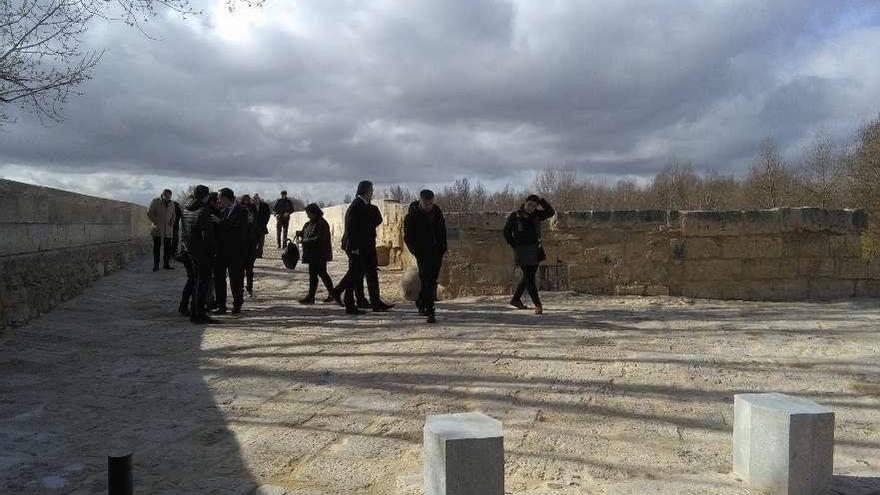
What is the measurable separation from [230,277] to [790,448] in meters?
7.13

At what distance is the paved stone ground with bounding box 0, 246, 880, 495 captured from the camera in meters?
3.88

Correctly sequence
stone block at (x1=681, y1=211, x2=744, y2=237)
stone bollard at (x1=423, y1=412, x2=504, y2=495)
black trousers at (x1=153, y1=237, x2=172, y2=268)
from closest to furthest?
stone bollard at (x1=423, y1=412, x2=504, y2=495) < stone block at (x1=681, y1=211, x2=744, y2=237) < black trousers at (x1=153, y1=237, x2=172, y2=268)

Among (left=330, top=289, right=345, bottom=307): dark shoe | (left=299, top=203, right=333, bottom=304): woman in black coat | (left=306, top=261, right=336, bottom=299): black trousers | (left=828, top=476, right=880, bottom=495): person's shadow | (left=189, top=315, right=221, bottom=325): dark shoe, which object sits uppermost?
(left=299, top=203, right=333, bottom=304): woman in black coat

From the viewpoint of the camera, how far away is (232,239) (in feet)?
28.7

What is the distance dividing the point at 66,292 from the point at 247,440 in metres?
6.50

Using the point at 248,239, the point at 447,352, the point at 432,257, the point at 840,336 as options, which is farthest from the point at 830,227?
the point at 248,239

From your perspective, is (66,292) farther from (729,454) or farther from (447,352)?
(729,454)

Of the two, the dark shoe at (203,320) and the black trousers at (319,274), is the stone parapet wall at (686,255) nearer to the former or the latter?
the black trousers at (319,274)

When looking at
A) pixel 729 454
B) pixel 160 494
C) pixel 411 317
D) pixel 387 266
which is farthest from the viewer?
pixel 387 266

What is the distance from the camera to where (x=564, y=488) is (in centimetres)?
368

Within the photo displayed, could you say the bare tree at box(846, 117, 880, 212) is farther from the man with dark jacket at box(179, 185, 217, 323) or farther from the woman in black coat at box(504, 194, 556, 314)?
the man with dark jacket at box(179, 185, 217, 323)

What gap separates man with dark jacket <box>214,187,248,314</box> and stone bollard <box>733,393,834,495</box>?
21.9ft

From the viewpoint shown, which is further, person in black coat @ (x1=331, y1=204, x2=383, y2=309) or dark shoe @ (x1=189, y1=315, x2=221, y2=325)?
person in black coat @ (x1=331, y1=204, x2=383, y2=309)

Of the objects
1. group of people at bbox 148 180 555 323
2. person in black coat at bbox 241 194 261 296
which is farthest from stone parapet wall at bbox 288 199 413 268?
group of people at bbox 148 180 555 323
